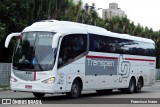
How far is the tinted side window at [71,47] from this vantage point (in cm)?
1833

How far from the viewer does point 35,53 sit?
17.9 metres

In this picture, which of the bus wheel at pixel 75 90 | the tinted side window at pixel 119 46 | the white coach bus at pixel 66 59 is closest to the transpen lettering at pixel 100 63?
the white coach bus at pixel 66 59

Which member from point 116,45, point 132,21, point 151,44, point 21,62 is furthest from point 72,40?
point 132,21

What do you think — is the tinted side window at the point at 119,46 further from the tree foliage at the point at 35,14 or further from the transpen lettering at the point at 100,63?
the tree foliage at the point at 35,14

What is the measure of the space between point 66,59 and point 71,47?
692 millimetres

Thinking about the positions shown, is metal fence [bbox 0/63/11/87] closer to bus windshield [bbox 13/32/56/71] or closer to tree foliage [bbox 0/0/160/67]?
tree foliage [bbox 0/0/160/67]

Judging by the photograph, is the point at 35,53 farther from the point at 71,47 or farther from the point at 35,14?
the point at 35,14

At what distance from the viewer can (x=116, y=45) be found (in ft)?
77.1

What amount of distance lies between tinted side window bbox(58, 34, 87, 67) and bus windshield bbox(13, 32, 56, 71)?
595mm

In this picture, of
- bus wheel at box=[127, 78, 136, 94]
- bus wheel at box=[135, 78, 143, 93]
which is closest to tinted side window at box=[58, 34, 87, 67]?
bus wheel at box=[127, 78, 136, 94]

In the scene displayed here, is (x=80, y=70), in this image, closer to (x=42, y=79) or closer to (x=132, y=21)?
(x=42, y=79)

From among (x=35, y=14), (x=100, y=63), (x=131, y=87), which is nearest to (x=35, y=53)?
(x=100, y=63)

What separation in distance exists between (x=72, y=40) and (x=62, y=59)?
1.28 m

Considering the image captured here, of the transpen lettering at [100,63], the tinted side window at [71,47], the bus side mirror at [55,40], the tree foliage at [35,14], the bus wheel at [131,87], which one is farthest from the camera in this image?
the tree foliage at [35,14]
